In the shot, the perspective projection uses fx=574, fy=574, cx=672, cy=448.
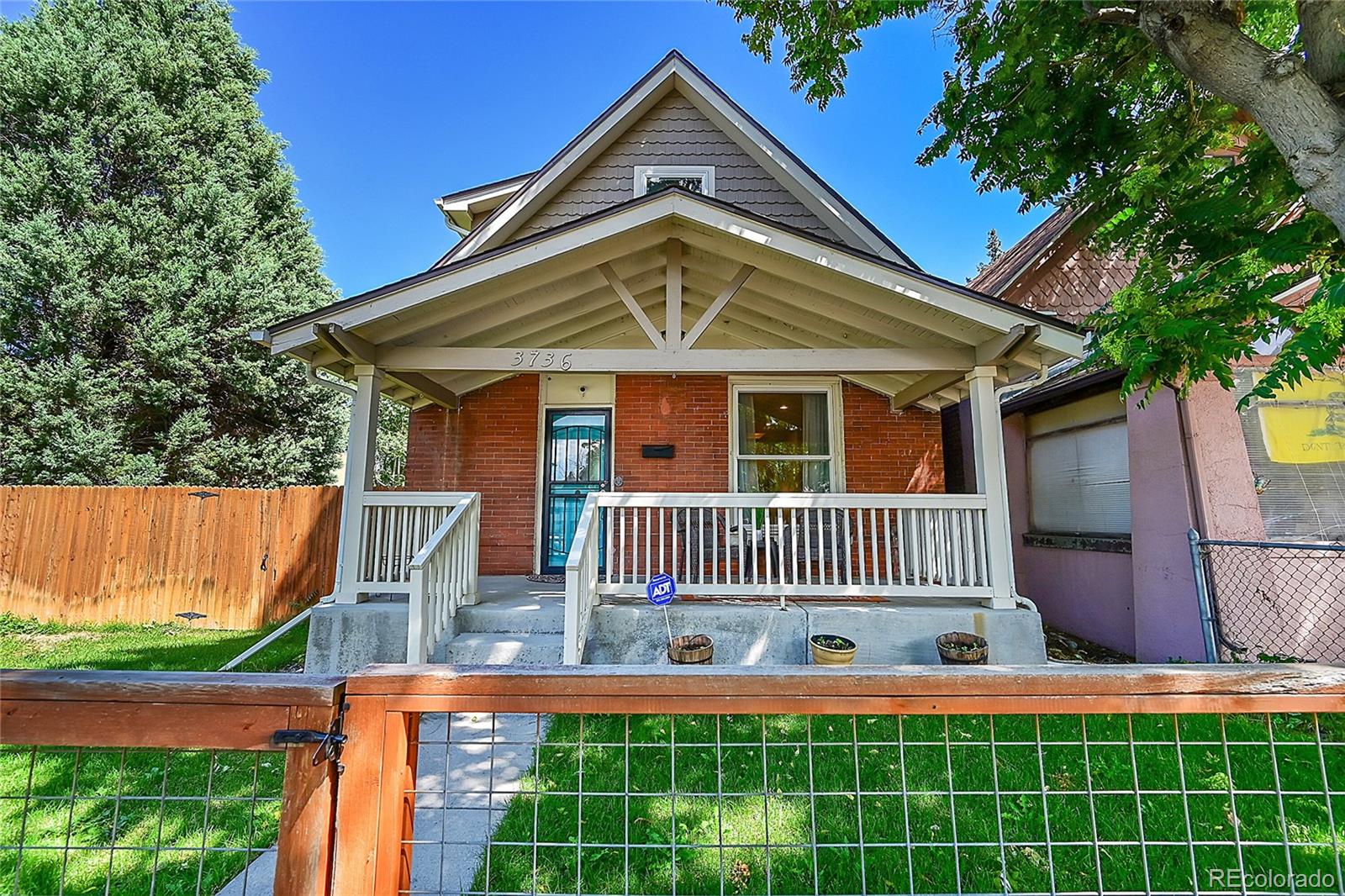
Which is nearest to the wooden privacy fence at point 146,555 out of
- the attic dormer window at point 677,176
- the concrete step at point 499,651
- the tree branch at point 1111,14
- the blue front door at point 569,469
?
the blue front door at point 569,469

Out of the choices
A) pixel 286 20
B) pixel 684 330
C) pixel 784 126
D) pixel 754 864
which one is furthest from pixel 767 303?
pixel 286 20

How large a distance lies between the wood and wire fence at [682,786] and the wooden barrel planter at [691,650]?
1.77ft

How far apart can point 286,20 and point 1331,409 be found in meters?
13.1

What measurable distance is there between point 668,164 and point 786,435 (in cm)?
435

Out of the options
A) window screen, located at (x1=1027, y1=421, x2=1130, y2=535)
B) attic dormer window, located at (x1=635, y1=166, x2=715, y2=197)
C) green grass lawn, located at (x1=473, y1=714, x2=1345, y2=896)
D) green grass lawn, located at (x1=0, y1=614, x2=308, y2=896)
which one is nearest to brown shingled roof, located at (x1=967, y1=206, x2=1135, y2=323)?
window screen, located at (x1=1027, y1=421, x2=1130, y2=535)

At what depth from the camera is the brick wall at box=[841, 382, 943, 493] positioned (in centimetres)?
754

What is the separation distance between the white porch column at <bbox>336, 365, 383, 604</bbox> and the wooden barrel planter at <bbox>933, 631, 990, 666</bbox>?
5.38 metres

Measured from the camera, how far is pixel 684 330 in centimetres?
771

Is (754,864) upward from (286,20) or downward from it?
downward

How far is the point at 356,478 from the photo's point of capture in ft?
17.8

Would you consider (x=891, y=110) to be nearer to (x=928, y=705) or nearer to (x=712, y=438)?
(x=712, y=438)

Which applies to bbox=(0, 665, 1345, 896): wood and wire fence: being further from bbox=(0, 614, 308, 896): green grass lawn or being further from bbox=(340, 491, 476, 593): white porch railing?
bbox=(340, 491, 476, 593): white porch railing

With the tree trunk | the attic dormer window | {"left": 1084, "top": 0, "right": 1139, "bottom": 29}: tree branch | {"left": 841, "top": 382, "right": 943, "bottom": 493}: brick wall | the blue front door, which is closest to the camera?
the tree trunk

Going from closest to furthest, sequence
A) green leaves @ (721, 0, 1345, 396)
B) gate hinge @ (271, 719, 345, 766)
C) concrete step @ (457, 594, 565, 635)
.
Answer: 1. gate hinge @ (271, 719, 345, 766)
2. green leaves @ (721, 0, 1345, 396)
3. concrete step @ (457, 594, 565, 635)
